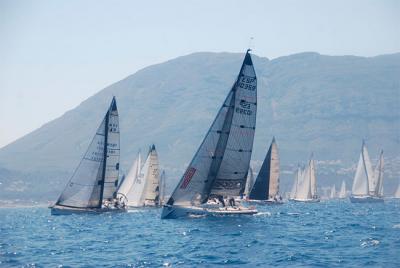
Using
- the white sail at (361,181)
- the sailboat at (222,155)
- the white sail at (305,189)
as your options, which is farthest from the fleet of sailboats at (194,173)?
the white sail at (361,181)

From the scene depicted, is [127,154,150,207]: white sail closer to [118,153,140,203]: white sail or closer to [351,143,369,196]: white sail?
[118,153,140,203]: white sail

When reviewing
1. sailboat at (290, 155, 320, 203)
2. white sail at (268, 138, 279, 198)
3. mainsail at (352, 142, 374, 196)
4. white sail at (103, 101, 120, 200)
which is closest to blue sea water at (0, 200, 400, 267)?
white sail at (103, 101, 120, 200)

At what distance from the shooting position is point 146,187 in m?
106

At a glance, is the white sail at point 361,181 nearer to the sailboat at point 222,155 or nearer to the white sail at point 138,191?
the white sail at point 138,191

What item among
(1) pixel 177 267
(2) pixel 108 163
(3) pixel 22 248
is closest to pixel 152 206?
(2) pixel 108 163

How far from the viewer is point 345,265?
34.7m

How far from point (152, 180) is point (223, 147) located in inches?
1486

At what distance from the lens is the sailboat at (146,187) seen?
10350 centimetres

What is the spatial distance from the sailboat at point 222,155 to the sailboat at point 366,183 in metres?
87.1

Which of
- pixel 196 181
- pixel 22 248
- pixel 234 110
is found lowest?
pixel 22 248

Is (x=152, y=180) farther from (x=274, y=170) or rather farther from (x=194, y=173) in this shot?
(x=194, y=173)

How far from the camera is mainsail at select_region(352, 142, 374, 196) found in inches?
6024

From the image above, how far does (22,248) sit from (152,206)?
61485 mm

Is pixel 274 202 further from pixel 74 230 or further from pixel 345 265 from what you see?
pixel 345 265
